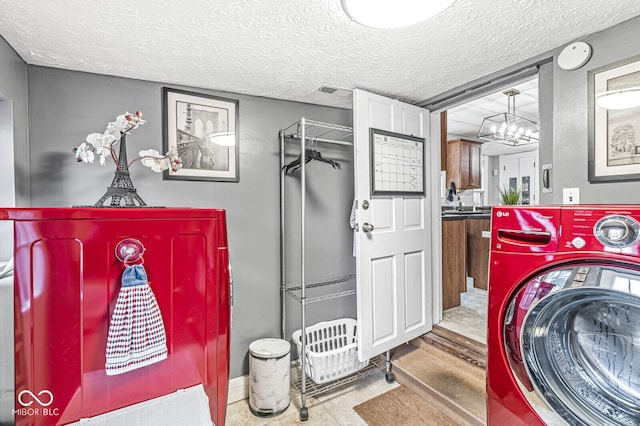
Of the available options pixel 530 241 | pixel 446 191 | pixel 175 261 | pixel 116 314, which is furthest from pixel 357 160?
pixel 446 191

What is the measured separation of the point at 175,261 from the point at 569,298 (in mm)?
1224

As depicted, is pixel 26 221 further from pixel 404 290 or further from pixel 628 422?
pixel 404 290

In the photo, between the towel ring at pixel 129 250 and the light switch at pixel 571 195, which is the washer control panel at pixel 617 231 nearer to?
the light switch at pixel 571 195

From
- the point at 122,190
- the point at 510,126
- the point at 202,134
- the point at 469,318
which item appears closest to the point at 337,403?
the point at 469,318

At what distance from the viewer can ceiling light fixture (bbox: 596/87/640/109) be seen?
1384 millimetres

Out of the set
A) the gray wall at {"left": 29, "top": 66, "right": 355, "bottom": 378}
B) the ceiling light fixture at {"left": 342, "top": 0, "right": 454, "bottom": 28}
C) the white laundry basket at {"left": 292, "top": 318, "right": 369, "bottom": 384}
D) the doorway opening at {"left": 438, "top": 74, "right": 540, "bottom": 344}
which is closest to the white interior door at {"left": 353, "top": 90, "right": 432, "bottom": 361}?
the white laundry basket at {"left": 292, "top": 318, "right": 369, "bottom": 384}

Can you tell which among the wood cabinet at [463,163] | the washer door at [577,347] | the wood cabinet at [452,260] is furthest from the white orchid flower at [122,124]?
the wood cabinet at [463,163]

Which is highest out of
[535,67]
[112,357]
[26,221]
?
[535,67]

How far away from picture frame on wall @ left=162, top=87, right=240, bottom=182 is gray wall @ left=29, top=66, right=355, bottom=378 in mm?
46

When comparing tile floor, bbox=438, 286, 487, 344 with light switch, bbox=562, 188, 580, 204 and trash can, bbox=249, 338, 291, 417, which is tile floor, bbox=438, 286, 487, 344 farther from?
trash can, bbox=249, 338, 291, 417

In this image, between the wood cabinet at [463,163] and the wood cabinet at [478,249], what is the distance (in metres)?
1.62

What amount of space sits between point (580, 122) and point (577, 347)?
113 cm

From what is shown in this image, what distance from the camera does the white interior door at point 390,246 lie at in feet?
6.74

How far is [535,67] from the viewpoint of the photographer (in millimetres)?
1771
